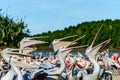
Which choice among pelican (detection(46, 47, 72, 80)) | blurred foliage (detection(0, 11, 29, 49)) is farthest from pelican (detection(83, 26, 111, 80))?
blurred foliage (detection(0, 11, 29, 49))

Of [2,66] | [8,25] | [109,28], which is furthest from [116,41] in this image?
Result: [2,66]

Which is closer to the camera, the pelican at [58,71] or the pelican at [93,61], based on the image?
the pelican at [58,71]

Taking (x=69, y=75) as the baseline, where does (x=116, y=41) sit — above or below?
below

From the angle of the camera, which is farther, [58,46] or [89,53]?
[58,46]

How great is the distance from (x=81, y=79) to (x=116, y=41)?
262 ft

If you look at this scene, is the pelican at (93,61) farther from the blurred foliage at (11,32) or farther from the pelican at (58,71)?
the blurred foliage at (11,32)

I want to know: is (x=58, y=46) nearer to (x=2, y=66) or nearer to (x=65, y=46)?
(x=65, y=46)

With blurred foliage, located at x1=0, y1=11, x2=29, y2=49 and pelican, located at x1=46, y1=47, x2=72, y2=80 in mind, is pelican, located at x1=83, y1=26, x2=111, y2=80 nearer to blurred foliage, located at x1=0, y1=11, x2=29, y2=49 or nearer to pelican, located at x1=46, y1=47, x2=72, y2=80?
pelican, located at x1=46, y1=47, x2=72, y2=80

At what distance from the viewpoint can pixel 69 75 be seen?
569 inches

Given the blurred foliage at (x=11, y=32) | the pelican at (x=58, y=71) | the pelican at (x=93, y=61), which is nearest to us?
the pelican at (x=58, y=71)

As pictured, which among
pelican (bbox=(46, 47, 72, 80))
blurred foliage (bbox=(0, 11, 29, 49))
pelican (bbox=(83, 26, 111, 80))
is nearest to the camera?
pelican (bbox=(46, 47, 72, 80))

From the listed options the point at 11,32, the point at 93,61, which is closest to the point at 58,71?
the point at 93,61

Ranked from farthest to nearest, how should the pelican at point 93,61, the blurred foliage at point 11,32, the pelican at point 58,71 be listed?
the blurred foliage at point 11,32 → the pelican at point 93,61 → the pelican at point 58,71

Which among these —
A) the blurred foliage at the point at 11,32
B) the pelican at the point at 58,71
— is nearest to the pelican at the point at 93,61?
the pelican at the point at 58,71
